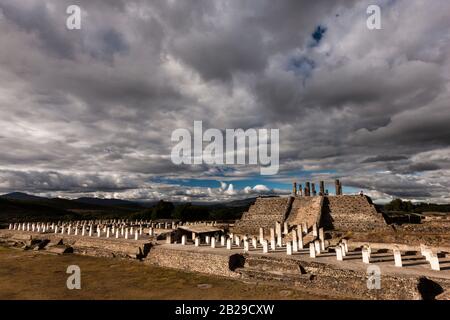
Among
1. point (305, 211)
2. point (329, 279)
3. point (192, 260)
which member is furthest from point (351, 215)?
point (192, 260)

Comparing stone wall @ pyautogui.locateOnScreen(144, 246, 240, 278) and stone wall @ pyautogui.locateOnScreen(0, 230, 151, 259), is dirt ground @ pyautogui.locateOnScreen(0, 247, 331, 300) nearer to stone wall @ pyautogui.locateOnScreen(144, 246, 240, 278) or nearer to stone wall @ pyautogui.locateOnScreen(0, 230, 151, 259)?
stone wall @ pyautogui.locateOnScreen(144, 246, 240, 278)

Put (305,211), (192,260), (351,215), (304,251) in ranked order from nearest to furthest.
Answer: (192,260) < (304,251) < (351,215) < (305,211)

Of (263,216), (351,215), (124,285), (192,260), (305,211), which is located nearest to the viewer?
(124,285)

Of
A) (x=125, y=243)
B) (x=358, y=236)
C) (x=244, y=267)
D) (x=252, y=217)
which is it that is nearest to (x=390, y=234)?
(x=358, y=236)

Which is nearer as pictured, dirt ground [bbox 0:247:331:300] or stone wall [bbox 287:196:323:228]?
dirt ground [bbox 0:247:331:300]

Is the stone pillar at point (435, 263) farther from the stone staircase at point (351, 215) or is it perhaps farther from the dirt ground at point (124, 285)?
the stone staircase at point (351, 215)

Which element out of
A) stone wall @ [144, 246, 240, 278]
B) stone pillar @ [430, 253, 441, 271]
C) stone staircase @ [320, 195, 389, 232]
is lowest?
stone wall @ [144, 246, 240, 278]

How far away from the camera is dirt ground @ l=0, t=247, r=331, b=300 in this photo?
12.5 metres

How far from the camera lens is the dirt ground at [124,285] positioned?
12508mm

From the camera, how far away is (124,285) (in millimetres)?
14352

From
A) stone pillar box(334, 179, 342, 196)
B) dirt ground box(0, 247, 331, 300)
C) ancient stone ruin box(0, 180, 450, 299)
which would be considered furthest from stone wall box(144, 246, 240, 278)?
stone pillar box(334, 179, 342, 196)

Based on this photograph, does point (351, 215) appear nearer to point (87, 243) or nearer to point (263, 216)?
point (263, 216)

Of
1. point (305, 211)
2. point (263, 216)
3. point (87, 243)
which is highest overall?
point (305, 211)

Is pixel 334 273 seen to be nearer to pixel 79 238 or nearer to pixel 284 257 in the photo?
pixel 284 257
